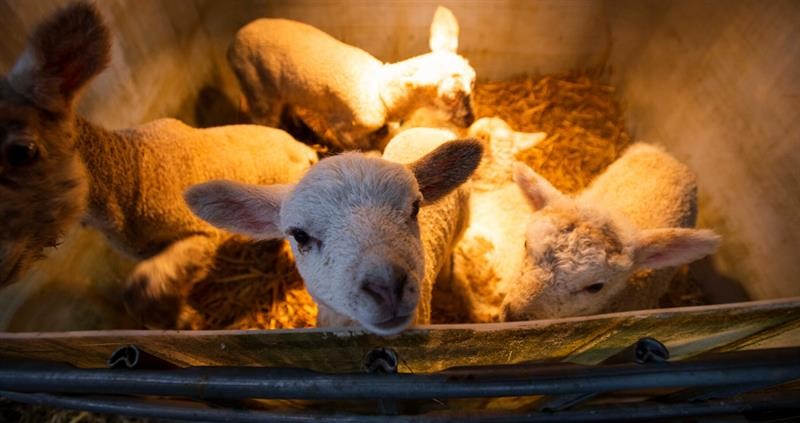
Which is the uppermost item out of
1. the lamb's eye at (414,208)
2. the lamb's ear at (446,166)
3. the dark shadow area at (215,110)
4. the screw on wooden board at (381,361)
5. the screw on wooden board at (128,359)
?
the lamb's ear at (446,166)

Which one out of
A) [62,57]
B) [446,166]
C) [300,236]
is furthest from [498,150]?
[62,57]

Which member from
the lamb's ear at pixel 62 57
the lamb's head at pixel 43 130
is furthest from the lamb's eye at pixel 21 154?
the lamb's ear at pixel 62 57

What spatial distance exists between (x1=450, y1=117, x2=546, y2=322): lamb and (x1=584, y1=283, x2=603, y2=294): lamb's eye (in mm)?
640

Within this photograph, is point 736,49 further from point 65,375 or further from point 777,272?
point 65,375

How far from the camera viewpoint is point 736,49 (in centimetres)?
248

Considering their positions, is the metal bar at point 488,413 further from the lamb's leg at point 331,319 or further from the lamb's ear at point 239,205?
the lamb's ear at point 239,205

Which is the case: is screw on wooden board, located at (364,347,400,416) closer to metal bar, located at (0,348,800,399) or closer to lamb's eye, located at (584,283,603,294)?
metal bar, located at (0,348,800,399)

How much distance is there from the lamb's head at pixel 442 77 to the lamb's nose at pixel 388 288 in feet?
7.35

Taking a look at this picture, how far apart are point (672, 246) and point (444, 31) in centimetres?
229

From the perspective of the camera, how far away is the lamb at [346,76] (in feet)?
10.2

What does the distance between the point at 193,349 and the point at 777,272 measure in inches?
124

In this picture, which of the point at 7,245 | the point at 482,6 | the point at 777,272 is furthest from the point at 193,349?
the point at 482,6

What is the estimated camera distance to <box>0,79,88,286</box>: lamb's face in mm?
1505

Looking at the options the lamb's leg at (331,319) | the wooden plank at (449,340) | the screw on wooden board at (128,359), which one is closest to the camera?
the screw on wooden board at (128,359)
